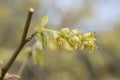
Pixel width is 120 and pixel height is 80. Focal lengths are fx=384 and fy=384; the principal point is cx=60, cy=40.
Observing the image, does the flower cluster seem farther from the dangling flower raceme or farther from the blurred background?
the blurred background

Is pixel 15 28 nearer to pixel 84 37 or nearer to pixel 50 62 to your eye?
pixel 50 62

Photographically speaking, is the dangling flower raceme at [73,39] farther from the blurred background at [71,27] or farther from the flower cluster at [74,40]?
the blurred background at [71,27]

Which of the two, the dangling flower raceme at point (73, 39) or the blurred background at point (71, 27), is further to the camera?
the blurred background at point (71, 27)

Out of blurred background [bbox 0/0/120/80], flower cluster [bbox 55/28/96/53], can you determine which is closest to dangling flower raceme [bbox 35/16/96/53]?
flower cluster [bbox 55/28/96/53]

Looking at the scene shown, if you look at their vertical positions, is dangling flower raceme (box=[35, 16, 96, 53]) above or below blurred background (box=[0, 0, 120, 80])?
below

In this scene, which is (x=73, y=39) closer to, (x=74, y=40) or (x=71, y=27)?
(x=74, y=40)

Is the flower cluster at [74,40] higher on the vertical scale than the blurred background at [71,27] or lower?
lower

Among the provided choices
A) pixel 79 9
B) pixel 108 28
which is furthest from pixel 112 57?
pixel 79 9

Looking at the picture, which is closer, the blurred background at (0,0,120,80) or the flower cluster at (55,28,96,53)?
the flower cluster at (55,28,96,53)

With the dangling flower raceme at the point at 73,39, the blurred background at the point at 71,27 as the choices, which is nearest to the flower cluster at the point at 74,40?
the dangling flower raceme at the point at 73,39
